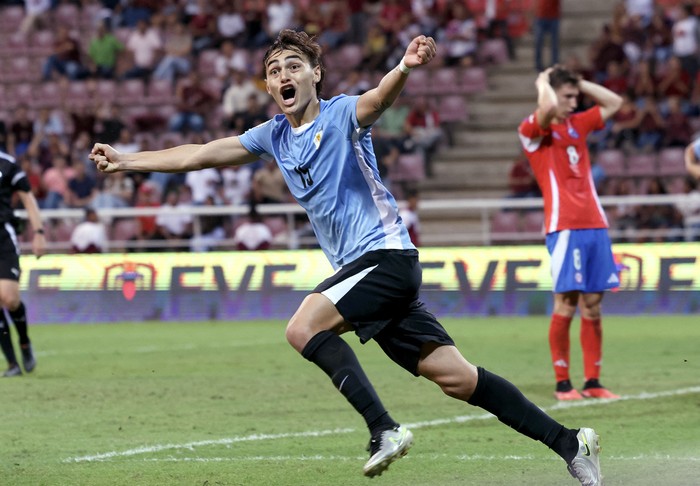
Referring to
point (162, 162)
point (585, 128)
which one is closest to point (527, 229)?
point (585, 128)

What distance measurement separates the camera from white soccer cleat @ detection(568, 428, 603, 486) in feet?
19.9

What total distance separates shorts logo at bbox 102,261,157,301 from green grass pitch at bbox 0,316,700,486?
3254mm

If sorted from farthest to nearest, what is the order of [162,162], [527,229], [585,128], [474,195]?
1. [474,195]
2. [527,229]
3. [585,128]
4. [162,162]

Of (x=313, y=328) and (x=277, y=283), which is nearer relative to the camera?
(x=313, y=328)

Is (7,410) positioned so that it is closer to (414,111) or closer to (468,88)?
(414,111)

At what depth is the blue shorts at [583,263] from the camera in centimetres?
1015

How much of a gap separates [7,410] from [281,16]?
1778 cm

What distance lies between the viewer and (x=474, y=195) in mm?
23531

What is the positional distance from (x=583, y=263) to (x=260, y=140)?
4314 mm

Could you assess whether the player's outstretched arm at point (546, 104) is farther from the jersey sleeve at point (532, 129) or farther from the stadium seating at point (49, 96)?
the stadium seating at point (49, 96)

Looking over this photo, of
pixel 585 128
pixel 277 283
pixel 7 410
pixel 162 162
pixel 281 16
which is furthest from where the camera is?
pixel 281 16

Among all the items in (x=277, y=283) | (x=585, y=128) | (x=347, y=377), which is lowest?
(x=277, y=283)

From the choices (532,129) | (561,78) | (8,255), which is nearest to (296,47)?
(532,129)

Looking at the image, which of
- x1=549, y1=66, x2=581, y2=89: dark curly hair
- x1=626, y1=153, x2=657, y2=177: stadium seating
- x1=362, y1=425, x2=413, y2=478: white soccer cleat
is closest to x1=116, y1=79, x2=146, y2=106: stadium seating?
x1=626, y1=153, x2=657, y2=177: stadium seating
